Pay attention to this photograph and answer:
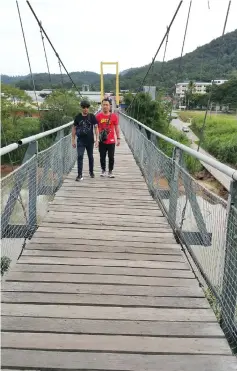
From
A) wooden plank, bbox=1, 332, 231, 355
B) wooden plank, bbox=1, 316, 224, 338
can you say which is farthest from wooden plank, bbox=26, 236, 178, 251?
wooden plank, bbox=1, 332, 231, 355

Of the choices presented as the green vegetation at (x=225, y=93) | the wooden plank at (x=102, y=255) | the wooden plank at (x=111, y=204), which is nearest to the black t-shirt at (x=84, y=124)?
the wooden plank at (x=111, y=204)

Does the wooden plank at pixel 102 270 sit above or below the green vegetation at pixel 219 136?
Result: above

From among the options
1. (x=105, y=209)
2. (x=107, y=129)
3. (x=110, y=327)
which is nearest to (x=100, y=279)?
(x=110, y=327)

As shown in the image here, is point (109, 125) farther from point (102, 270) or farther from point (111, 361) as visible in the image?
point (111, 361)

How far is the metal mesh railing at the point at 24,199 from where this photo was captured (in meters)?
2.31

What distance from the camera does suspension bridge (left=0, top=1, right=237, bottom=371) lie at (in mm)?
1395

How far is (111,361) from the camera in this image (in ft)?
4.42

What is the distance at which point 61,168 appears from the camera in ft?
13.9

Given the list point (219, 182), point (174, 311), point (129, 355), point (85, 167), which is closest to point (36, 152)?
point (174, 311)

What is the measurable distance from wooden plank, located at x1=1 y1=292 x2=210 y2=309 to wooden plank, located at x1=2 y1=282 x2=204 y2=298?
0.04m

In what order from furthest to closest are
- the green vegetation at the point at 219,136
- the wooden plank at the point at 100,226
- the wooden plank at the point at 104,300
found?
the green vegetation at the point at 219,136 < the wooden plank at the point at 100,226 < the wooden plank at the point at 104,300

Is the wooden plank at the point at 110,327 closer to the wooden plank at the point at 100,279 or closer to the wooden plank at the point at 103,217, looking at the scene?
the wooden plank at the point at 100,279

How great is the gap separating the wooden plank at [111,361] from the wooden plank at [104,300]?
34 centimetres

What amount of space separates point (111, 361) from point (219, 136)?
1456 inches
